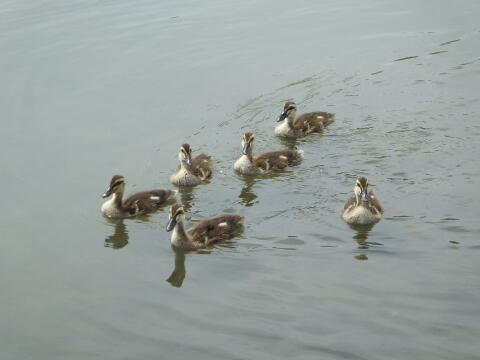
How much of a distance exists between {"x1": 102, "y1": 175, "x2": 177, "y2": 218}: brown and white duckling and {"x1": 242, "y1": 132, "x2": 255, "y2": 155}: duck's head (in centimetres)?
134

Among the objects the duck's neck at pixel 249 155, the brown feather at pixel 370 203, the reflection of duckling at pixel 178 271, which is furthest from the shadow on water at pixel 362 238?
the duck's neck at pixel 249 155

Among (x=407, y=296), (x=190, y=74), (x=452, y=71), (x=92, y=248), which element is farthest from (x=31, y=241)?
(x=452, y=71)

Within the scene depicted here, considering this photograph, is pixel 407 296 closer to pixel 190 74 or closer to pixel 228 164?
pixel 228 164

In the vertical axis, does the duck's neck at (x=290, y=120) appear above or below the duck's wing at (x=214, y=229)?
above

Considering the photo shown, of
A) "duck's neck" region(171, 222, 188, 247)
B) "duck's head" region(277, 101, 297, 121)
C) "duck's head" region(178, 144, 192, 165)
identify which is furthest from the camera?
"duck's head" region(277, 101, 297, 121)

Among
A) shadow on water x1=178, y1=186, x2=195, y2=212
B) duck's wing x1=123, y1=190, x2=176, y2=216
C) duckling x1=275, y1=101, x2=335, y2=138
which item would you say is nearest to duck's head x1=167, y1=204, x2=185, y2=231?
duck's wing x1=123, y1=190, x2=176, y2=216

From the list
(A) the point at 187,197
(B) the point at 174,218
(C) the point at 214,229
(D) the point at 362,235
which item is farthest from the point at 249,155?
(D) the point at 362,235

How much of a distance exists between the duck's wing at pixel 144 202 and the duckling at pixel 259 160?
3.76 feet

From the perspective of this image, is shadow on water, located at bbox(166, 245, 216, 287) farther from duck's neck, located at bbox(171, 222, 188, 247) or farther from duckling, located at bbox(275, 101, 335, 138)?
duckling, located at bbox(275, 101, 335, 138)

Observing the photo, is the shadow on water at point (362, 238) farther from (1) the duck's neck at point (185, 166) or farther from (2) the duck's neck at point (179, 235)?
(1) the duck's neck at point (185, 166)

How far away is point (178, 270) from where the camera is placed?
8.30m

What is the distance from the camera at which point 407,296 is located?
730 cm

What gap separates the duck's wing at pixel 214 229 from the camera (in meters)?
8.65

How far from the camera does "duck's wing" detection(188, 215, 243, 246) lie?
28.4 feet
